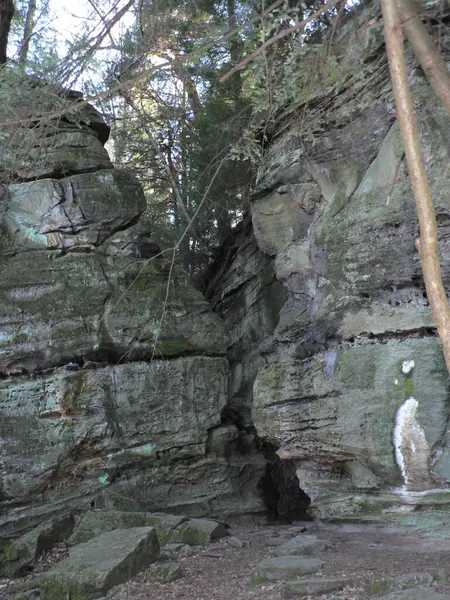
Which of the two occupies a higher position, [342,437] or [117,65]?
[117,65]

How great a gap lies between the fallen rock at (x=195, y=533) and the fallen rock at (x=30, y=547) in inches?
54.4

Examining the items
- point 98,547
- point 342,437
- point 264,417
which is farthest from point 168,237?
point 98,547

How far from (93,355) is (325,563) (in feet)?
13.9

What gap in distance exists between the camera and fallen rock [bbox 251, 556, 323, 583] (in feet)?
17.8

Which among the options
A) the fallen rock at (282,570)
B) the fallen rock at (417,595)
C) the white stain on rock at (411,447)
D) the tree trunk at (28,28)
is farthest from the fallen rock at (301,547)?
the tree trunk at (28,28)

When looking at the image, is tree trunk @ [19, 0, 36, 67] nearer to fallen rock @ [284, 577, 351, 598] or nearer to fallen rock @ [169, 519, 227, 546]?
fallen rock @ [169, 519, 227, 546]

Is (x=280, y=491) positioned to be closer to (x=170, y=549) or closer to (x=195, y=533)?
(x=195, y=533)

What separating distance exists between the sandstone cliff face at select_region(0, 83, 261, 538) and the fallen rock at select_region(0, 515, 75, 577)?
64cm

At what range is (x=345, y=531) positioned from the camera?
6.98m

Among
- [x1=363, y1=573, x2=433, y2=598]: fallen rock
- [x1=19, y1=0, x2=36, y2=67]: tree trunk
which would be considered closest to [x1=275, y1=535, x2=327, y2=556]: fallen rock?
[x1=363, y1=573, x2=433, y2=598]: fallen rock

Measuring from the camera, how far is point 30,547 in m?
6.90

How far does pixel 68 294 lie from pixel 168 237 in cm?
343

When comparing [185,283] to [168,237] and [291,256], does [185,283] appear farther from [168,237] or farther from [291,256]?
[168,237]

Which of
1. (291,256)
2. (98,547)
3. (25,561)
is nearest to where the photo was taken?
(98,547)
